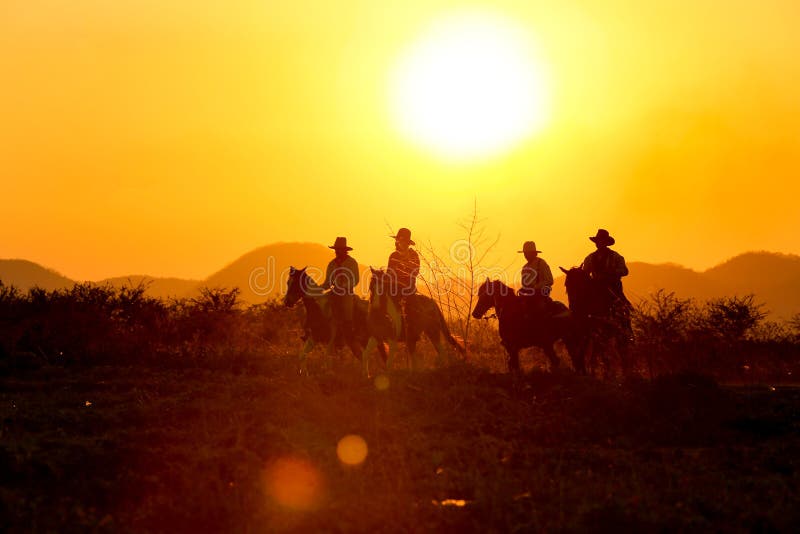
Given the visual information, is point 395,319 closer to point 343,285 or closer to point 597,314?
point 343,285

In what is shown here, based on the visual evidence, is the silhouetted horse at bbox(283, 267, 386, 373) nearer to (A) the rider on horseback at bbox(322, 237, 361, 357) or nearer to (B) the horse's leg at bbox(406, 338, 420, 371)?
(A) the rider on horseback at bbox(322, 237, 361, 357)

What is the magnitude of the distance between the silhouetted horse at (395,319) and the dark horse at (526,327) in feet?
3.49

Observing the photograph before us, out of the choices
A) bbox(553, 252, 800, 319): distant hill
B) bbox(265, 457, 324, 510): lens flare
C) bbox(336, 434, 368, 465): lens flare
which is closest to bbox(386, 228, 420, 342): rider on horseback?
bbox(336, 434, 368, 465): lens flare

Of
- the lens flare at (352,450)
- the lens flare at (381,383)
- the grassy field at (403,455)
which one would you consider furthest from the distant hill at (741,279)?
the lens flare at (352,450)

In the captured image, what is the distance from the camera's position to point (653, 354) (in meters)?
19.0

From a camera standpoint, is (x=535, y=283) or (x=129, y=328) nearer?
(x=535, y=283)

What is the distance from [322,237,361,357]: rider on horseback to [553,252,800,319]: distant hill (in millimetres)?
127491

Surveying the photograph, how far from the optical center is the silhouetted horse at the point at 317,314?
1747cm

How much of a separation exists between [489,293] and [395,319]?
1829mm

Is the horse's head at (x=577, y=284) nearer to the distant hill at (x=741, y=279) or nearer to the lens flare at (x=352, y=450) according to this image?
the lens flare at (x=352, y=450)

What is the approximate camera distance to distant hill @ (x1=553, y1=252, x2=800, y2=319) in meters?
159

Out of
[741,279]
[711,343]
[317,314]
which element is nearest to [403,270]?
[317,314]

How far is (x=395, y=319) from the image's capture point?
56.9 feet

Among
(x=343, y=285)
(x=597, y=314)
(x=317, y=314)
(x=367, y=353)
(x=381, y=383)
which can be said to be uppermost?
(x=343, y=285)
